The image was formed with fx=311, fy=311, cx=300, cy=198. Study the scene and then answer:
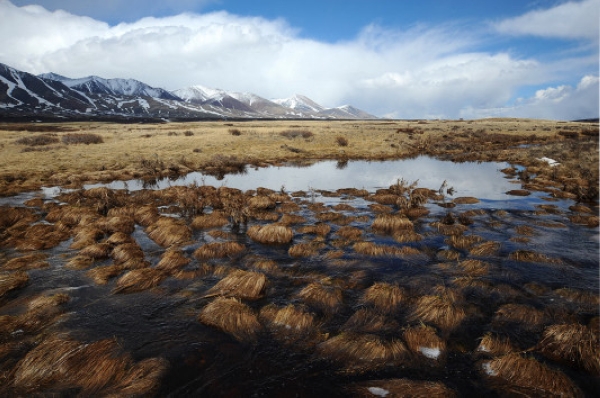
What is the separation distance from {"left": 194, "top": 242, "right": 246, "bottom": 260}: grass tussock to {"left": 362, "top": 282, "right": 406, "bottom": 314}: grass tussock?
6.63 metres

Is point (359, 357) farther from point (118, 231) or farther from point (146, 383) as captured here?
point (118, 231)

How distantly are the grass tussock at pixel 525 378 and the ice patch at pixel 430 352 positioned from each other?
105cm

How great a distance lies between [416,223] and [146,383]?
16.0 m

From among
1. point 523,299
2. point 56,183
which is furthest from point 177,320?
point 56,183

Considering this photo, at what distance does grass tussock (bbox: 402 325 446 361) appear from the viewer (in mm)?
8164

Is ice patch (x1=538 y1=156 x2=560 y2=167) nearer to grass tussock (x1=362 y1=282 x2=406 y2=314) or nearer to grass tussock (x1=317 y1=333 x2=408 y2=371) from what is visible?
grass tussock (x1=362 y1=282 x2=406 y2=314)

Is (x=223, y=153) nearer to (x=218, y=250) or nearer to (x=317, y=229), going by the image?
(x=317, y=229)

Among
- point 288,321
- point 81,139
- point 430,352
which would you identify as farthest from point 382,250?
point 81,139

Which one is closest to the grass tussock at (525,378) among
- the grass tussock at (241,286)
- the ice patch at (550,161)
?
the grass tussock at (241,286)

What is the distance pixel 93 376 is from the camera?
7379 mm

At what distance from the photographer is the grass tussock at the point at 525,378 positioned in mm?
6973

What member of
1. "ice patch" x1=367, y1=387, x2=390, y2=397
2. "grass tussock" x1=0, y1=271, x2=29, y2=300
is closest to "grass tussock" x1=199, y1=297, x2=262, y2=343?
"ice patch" x1=367, y1=387, x2=390, y2=397

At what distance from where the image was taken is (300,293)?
11.0 meters

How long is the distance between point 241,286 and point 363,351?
16.1 feet
